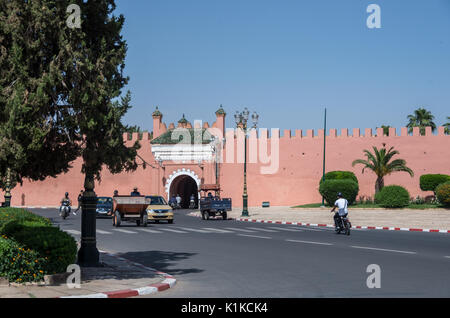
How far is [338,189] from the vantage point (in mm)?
40875

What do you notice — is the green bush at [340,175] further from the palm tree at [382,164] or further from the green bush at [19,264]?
the green bush at [19,264]

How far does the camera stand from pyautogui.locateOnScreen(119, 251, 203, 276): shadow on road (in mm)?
12359

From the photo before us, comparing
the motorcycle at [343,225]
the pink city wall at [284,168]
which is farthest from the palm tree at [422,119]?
the motorcycle at [343,225]

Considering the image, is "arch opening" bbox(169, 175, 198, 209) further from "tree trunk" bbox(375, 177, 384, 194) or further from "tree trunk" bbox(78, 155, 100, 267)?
"tree trunk" bbox(78, 155, 100, 267)

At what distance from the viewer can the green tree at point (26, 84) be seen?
8961 millimetres

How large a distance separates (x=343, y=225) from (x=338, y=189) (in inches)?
688

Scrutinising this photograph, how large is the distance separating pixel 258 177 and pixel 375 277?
135 ft

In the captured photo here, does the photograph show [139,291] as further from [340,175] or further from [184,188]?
[184,188]

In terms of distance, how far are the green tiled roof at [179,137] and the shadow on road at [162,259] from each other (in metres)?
38.2

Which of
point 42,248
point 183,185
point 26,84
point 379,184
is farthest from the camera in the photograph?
point 183,185

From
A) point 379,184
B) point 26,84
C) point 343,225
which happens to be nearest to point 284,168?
point 379,184

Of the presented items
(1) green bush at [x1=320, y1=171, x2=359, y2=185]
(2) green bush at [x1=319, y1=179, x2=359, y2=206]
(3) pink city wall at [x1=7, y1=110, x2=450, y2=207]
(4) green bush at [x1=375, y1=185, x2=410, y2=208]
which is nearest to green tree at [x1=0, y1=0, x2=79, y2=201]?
(4) green bush at [x1=375, y1=185, x2=410, y2=208]

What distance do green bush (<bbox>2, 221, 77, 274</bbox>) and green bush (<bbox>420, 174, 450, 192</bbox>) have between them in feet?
122
